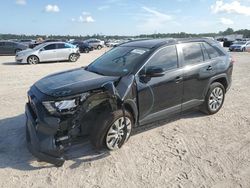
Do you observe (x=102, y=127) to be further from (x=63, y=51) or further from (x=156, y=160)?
(x=63, y=51)

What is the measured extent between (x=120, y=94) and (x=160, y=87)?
3.00ft

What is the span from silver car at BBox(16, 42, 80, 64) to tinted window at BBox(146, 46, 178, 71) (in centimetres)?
1408

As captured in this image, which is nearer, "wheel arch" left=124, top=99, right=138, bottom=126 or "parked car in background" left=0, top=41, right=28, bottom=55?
"wheel arch" left=124, top=99, right=138, bottom=126

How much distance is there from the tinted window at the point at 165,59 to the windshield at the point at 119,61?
0.64ft

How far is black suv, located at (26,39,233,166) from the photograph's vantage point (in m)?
3.89

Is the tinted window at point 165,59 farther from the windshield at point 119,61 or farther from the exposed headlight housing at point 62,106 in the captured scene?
the exposed headlight housing at point 62,106

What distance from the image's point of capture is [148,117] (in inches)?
188

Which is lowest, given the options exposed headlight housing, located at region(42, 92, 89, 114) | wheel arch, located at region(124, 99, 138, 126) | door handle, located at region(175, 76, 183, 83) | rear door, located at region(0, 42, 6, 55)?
rear door, located at region(0, 42, 6, 55)

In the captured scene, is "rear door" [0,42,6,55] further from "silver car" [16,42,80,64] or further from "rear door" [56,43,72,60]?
Result: "rear door" [56,43,72,60]

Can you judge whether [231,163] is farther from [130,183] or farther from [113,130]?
[113,130]

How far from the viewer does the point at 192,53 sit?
5531 mm

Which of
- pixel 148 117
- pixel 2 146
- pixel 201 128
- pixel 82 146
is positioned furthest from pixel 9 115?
pixel 201 128

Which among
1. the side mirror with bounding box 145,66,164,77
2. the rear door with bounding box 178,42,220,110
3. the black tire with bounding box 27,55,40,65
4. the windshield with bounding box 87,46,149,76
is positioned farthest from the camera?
the black tire with bounding box 27,55,40,65

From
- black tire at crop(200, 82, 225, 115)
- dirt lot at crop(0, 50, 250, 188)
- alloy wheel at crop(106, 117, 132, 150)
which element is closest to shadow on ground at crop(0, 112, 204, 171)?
dirt lot at crop(0, 50, 250, 188)
